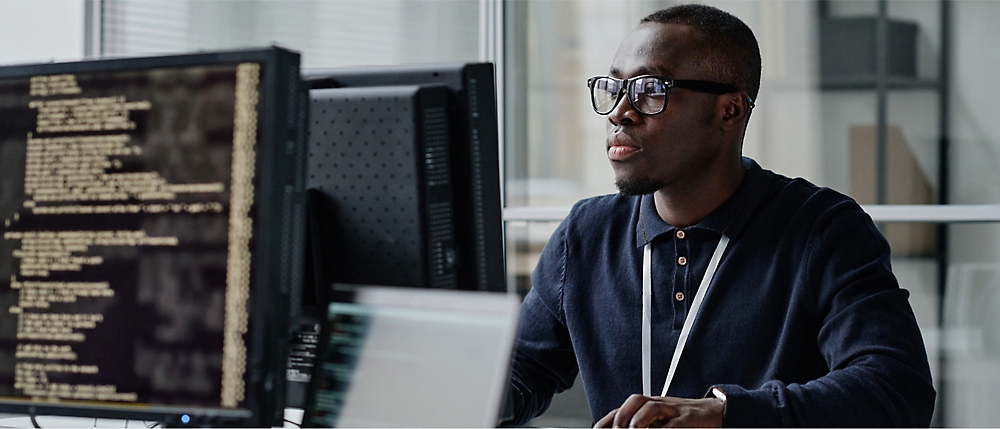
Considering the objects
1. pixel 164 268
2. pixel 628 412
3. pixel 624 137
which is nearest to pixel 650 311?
pixel 624 137

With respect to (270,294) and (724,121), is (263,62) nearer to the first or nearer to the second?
(270,294)

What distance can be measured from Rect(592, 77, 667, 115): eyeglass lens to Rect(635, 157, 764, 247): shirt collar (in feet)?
0.62

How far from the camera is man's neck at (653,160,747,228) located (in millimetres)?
1604

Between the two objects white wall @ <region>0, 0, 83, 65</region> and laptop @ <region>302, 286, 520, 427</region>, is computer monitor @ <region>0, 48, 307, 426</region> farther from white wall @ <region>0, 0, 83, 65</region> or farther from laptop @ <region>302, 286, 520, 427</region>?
white wall @ <region>0, 0, 83, 65</region>

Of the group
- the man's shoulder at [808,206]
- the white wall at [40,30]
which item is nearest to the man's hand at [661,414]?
the man's shoulder at [808,206]

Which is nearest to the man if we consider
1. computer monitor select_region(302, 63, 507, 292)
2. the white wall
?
computer monitor select_region(302, 63, 507, 292)

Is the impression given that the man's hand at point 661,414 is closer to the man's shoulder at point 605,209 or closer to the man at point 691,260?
the man at point 691,260

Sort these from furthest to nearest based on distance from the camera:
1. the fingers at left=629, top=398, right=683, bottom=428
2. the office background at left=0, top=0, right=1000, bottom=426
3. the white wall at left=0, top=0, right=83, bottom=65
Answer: the white wall at left=0, top=0, right=83, bottom=65 < the office background at left=0, top=0, right=1000, bottom=426 < the fingers at left=629, top=398, right=683, bottom=428

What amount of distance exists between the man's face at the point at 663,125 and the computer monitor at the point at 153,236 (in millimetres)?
790

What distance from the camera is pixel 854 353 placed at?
1.27m

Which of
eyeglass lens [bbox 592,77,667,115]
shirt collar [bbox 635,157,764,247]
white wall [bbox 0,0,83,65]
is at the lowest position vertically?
shirt collar [bbox 635,157,764,247]

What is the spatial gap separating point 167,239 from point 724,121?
1.06m

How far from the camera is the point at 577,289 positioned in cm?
166

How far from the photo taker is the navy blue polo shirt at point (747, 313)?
1.22 metres
